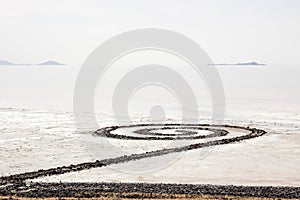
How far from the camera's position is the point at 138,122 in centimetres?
4275

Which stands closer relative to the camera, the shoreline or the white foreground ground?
the shoreline

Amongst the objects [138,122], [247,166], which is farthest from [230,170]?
[138,122]

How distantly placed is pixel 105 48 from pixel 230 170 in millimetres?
16801

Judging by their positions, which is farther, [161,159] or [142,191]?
[161,159]

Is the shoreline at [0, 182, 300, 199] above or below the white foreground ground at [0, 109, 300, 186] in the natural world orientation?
below

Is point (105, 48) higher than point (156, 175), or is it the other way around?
point (105, 48)

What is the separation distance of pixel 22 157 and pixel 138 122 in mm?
16916

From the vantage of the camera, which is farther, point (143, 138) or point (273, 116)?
point (273, 116)

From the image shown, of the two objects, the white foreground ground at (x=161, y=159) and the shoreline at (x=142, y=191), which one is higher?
the white foreground ground at (x=161, y=159)

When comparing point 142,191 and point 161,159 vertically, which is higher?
point 161,159

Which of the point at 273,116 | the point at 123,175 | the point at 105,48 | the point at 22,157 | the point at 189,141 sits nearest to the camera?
the point at 123,175

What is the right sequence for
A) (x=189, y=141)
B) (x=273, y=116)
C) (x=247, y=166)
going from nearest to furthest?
(x=247, y=166), (x=189, y=141), (x=273, y=116)

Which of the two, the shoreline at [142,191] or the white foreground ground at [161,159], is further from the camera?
the white foreground ground at [161,159]

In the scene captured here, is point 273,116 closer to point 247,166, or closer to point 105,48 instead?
point 105,48
